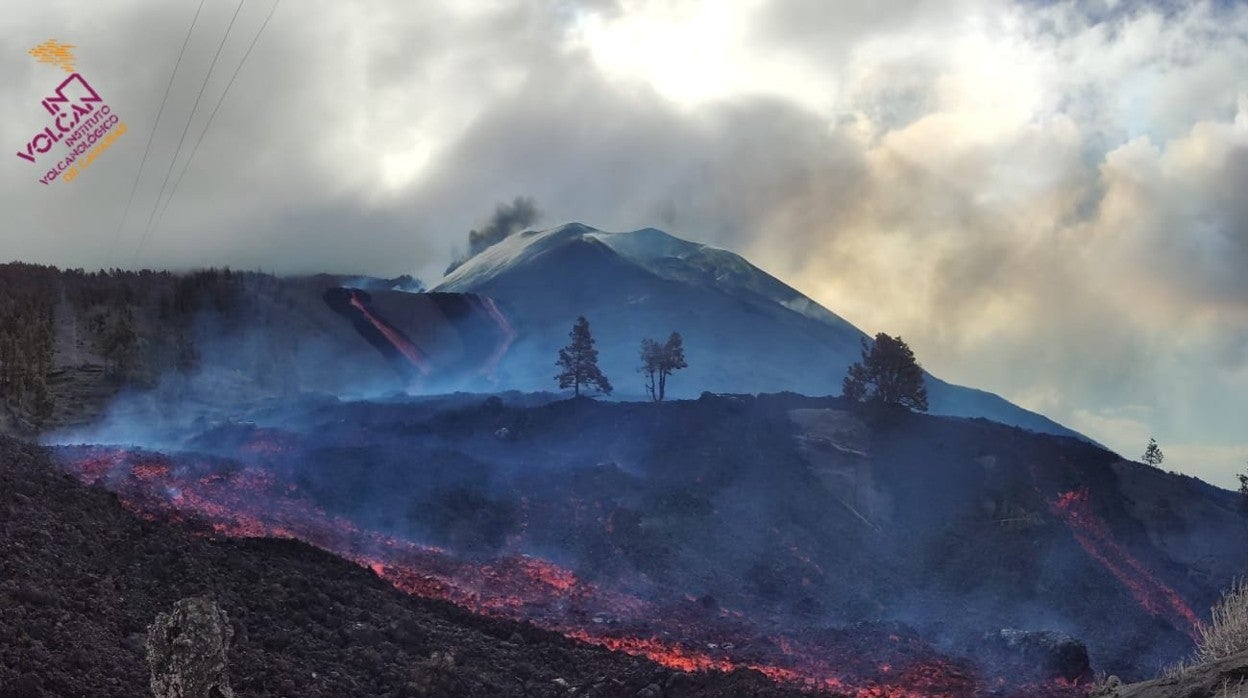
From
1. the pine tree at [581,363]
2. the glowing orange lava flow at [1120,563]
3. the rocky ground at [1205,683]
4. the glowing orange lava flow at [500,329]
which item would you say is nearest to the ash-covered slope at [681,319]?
the glowing orange lava flow at [500,329]

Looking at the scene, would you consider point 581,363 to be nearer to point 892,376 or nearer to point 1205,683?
point 892,376

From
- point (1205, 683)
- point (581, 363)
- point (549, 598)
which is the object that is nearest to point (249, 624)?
point (549, 598)

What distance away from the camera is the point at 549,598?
41.7 m

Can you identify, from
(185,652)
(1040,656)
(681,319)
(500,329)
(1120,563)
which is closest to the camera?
(185,652)

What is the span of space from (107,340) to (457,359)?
5706cm

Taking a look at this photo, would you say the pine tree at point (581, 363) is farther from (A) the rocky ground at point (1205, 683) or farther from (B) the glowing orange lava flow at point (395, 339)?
(A) the rocky ground at point (1205, 683)

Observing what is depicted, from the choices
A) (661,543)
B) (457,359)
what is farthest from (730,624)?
(457,359)

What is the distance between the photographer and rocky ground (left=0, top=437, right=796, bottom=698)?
66.3ft

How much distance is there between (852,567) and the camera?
55.1m

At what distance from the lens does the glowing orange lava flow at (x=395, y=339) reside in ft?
394

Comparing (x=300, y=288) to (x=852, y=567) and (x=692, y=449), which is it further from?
(x=852, y=567)

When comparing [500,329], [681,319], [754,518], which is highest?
[681,319]

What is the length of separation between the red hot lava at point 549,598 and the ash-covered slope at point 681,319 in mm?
76894

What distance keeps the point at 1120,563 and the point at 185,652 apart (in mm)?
56247
